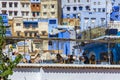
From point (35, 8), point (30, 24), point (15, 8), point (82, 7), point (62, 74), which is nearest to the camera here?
point (62, 74)

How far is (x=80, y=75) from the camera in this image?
86.0ft

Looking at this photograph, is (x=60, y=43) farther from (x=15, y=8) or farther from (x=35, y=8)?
(x=15, y=8)

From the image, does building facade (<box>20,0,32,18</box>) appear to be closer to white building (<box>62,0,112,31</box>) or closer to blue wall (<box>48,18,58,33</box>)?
white building (<box>62,0,112,31</box>)

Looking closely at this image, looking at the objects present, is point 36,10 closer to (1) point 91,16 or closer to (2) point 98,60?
(1) point 91,16

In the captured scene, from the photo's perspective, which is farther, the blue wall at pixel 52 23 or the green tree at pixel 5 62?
the blue wall at pixel 52 23

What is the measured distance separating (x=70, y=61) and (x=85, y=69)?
30.2 inches

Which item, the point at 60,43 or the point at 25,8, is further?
the point at 25,8

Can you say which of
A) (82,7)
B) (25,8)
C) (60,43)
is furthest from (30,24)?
(60,43)

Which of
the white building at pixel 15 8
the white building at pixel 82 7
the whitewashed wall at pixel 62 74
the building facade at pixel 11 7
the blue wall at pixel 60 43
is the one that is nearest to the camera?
the whitewashed wall at pixel 62 74

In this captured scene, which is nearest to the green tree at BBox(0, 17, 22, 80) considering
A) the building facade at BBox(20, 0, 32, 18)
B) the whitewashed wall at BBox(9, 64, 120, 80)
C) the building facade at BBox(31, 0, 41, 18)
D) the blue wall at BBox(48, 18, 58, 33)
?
the whitewashed wall at BBox(9, 64, 120, 80)

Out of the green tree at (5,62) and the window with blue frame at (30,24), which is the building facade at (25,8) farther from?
the green tree at (5,62)

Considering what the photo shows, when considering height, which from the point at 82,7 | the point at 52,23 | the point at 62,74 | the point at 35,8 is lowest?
the point at 62,74

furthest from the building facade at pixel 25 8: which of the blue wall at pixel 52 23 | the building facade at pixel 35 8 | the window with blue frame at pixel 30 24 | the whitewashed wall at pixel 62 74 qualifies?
the whitewashed wall at pixel 62 74

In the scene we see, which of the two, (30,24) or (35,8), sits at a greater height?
(35,8)
